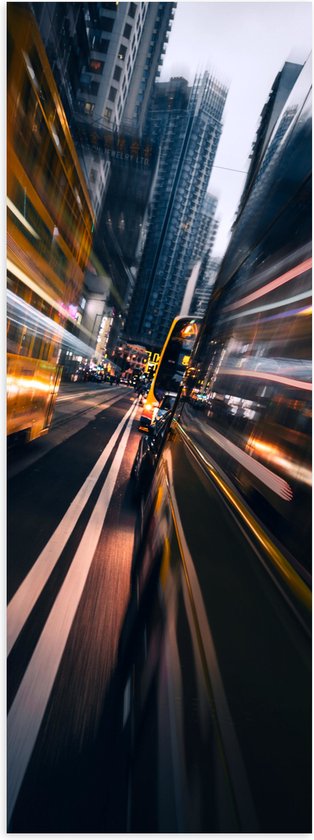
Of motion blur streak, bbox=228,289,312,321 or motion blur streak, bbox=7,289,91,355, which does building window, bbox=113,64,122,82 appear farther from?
motion blur streak, bbox=228,289,312,321

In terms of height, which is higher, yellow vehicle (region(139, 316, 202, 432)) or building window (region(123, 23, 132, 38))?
building window (region(123, 23, 132, 38))

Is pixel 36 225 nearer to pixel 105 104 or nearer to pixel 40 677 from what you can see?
pixel 40 677

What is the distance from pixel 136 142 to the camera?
37.5m

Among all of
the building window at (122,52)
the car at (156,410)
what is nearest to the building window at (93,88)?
the building window at (122,52)

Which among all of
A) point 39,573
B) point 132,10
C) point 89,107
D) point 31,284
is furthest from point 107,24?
point 39,573

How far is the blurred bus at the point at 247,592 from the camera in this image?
85 centimetres

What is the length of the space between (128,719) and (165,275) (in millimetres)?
125973

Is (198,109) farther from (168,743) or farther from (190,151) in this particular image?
(168,743)

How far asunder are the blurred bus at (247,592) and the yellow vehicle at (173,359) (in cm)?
909

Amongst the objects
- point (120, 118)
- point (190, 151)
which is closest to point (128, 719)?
point (120, 118)

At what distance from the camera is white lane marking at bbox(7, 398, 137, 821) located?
1.70 m

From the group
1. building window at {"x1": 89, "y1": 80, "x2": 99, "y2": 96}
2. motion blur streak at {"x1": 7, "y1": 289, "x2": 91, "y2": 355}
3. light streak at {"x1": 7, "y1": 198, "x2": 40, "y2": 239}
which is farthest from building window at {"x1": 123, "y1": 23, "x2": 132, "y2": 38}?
light streak at {"x1": 7, "y1": 198, "x2": 40, "y2": 239}

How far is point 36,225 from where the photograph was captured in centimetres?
408

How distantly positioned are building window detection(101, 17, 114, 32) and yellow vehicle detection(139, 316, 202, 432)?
60043mm
